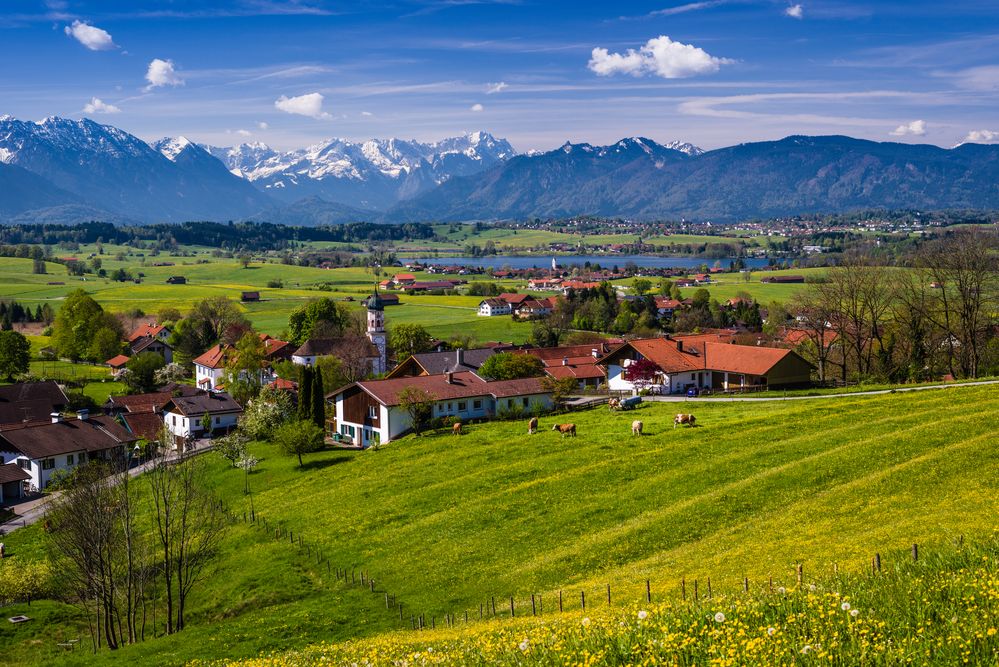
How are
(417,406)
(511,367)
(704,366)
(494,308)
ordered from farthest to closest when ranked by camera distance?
(494,308) < (511,367) < (704,366) < (417,406)

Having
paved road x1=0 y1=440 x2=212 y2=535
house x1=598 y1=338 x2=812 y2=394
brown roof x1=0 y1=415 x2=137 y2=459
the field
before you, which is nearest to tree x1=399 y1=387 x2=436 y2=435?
the field

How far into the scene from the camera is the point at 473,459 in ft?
156

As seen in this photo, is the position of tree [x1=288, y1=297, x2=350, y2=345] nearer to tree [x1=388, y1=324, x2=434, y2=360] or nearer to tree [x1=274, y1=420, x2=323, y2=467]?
tree [x1=388, y1=324, x2=434, y2=360]

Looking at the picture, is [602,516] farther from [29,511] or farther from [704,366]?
[29,511]

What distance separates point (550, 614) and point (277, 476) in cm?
3692

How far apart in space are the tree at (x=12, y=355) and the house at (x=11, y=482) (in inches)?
1649

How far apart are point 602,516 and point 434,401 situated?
29.8 metres

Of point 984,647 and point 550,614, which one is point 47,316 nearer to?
point 550,614

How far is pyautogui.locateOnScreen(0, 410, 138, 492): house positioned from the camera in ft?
203

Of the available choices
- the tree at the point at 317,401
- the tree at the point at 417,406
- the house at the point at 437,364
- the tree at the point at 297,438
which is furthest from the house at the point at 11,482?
the house at the point at 437,364

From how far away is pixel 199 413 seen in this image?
3066 inches

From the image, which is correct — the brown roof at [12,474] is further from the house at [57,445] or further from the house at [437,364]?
the house at [437,364]

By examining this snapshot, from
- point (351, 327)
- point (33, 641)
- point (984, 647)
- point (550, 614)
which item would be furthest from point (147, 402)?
point (984, 647)

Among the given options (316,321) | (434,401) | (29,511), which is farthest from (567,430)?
(316,321)
